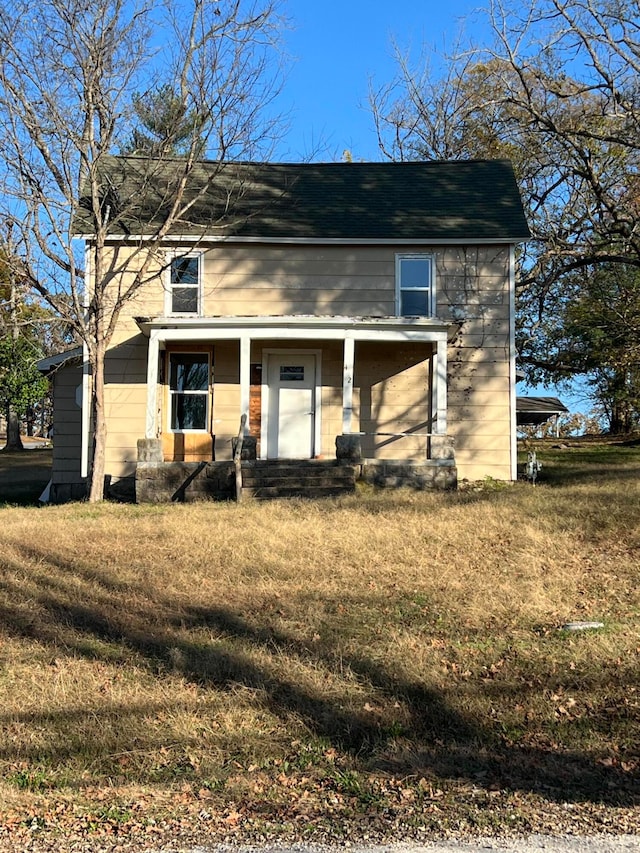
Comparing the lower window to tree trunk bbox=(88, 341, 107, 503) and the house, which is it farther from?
tree trunk bbox=(88, 341, 107, 503)

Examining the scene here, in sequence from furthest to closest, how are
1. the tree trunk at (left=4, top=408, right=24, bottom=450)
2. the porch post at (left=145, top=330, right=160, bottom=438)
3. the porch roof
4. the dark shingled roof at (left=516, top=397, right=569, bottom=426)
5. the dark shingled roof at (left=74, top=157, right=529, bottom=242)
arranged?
the tree trunk at (left=4, top=408, right=24, bottom=450) < the dark shingled roof at (left=516, top=397, right=569, bottom=426) < the dark shingled roof at (left=74, top=157, right=529, bottom=242) < the porch post at (left=145, top=330, right=160, bottom=438) < the porch roof

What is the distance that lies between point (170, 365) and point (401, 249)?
17.1 ft

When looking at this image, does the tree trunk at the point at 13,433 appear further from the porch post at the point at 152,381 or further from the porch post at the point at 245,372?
the porch post at the point at 245,372

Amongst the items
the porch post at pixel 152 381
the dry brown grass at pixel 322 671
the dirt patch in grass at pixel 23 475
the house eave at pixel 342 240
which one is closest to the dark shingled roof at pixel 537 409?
the house eave at pixel 342 240

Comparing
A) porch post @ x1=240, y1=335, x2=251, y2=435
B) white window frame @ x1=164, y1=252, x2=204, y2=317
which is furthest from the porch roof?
white window frame @ x1=164, y1=252, x2=204, y2=317

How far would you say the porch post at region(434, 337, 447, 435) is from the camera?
47.3ft

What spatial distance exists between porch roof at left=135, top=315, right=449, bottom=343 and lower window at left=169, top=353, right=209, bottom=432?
1.56 metres

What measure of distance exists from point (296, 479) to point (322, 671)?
779 centimetres

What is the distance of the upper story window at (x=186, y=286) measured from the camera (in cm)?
1602

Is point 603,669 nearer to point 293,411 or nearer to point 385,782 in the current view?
point 385,782

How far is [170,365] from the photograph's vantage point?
1602cm

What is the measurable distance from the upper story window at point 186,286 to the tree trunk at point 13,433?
69.5 feet

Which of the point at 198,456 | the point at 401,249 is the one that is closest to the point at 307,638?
the point at 198,456

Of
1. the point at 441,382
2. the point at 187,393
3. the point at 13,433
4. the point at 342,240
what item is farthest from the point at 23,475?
the point at 441,382
